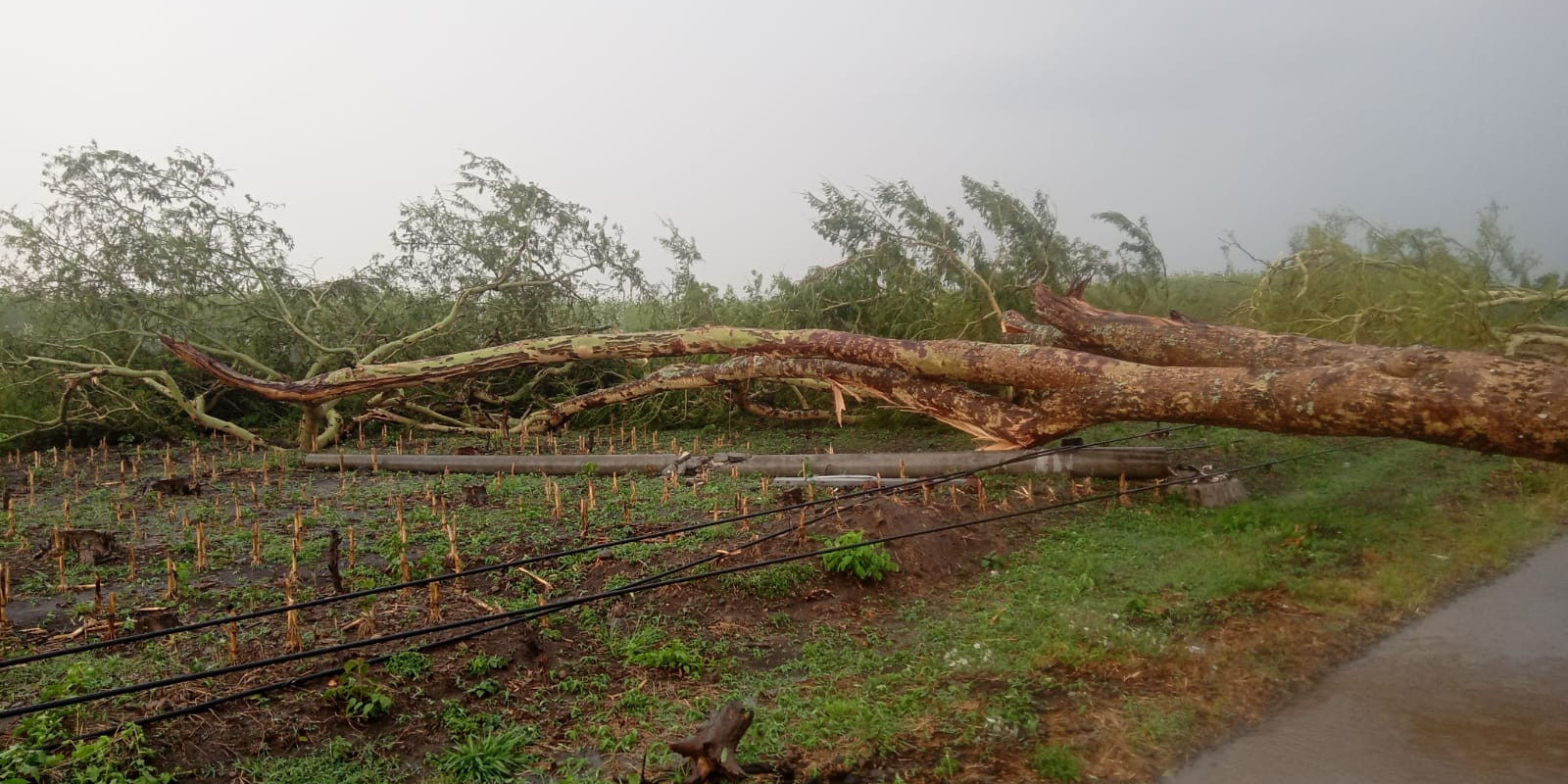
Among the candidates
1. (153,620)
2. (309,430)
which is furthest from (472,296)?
(153,620)

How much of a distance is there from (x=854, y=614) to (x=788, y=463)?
3.40 meters

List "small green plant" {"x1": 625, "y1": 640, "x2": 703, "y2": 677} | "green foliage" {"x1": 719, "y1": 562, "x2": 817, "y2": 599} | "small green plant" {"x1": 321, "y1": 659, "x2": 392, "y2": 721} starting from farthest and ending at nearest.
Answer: "green foliage" {"x1": 719, "y1": 562, "x2": 817, "y2": 599} → "small green plant" {"x1": 625, "y1": 640, "x2": 703, "y2": 677} → "small green plant" {"x1": 321, "y1": 659, "x2": 392, "y2": 721}

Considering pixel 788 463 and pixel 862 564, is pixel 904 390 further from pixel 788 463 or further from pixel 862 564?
pixel 862 564

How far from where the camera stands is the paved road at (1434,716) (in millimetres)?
3188

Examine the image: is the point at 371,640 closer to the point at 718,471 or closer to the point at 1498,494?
the point at 718,471

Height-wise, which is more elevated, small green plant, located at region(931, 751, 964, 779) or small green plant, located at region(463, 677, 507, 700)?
small green plant, located at region(463, 677, 507, 700)

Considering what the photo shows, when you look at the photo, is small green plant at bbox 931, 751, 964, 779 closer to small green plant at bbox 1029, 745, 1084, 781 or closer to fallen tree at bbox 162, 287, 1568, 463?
small green plant at bbox 1029, 745, 1084, 781

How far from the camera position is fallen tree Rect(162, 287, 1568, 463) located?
14.0 feet

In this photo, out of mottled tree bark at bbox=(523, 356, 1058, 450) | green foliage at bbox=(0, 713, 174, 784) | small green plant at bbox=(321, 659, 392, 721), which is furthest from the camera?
mottled tree bark at bbox=(523, 356, 1058, 450)

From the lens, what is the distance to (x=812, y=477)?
7465 mm

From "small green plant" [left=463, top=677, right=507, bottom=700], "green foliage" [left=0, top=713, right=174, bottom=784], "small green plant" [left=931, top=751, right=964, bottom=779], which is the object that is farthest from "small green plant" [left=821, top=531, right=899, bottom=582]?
"green foliage" [left=0, top=713, right=174, bottom=784]

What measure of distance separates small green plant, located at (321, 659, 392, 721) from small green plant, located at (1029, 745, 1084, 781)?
2.25 meters

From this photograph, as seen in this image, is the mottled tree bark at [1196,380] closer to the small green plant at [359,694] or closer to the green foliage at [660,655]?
the green foliage at [660,655]

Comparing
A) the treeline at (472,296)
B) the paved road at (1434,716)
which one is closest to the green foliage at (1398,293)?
the treeline at (472,296)
